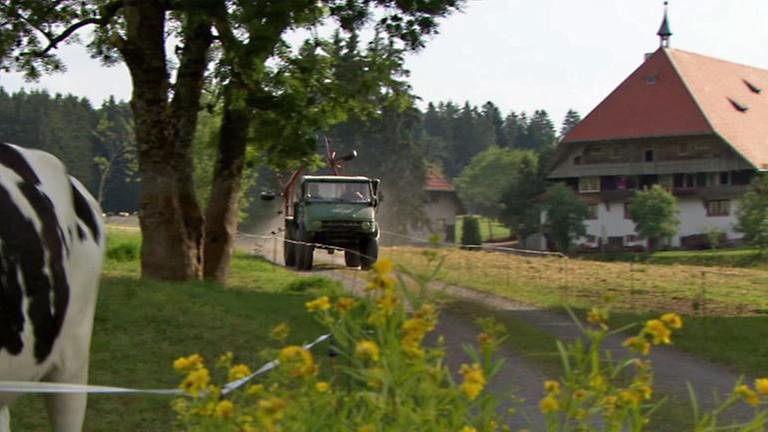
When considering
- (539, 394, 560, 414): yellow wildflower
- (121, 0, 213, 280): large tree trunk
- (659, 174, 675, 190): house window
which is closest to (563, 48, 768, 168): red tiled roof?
(659, 174, 675, 190): house window

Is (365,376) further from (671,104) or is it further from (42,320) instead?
(671,104)

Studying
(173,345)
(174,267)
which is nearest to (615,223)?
(174,267)

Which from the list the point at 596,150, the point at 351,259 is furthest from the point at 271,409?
the point at 596,150

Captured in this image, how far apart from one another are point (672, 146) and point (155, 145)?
193 ft

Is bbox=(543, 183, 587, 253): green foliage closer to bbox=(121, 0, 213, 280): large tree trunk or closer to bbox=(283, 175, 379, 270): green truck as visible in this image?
bbox=(283, 175, 379, 270): green truck

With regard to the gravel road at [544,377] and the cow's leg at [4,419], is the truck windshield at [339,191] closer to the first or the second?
the gravel road at [544,377]

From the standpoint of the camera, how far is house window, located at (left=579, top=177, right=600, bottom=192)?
Result: 75562 mm

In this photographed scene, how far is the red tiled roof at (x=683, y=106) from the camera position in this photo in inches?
2785

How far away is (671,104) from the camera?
73.4 m

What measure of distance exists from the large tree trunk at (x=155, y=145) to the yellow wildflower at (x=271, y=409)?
53.2 feet

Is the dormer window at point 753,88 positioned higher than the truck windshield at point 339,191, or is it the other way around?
the dormer window at point 753,88

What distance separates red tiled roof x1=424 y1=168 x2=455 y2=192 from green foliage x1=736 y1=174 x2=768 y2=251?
33.5 metres

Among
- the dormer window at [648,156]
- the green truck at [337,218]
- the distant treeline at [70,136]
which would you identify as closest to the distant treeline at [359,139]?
the distant treeline at [70,136]

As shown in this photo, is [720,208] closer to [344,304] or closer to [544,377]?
[544,377]
